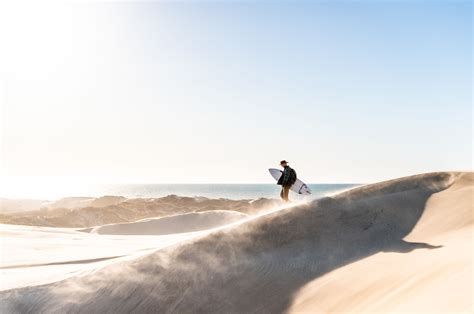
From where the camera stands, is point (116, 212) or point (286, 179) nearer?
point (286, 179)

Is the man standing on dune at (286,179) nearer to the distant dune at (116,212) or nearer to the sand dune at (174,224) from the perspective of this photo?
the sand dune at (174,224)

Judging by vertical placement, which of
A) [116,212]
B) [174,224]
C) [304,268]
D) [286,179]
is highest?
[286,179]

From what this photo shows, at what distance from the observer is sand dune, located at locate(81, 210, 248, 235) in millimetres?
16281

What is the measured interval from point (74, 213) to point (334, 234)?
67.9 ft

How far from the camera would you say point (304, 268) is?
15.9ft

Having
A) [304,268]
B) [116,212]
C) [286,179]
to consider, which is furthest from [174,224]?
[304,268]

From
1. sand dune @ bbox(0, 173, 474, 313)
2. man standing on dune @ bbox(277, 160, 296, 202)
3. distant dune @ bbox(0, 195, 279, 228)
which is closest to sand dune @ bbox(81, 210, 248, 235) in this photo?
distant dune @ bbox(0, 195, 279, 228)

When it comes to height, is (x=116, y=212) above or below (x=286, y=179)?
below

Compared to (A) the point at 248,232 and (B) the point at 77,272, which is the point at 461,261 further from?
(B) the point at 77,272

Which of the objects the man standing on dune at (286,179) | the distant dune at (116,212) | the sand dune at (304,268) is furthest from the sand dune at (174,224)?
the sand dune at (304,268)

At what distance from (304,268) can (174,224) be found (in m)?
12.7

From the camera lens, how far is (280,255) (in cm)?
508

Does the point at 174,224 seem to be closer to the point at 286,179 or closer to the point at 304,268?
the point at 286,179

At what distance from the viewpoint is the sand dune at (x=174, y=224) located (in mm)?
16281
